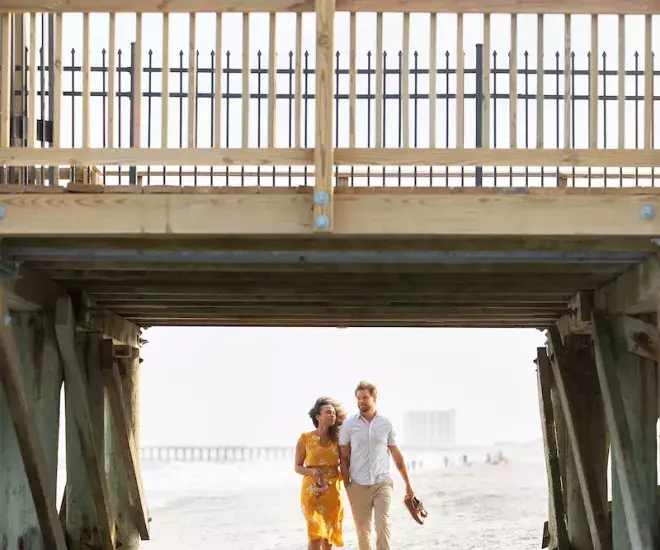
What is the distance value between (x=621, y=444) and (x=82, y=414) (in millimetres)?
5277

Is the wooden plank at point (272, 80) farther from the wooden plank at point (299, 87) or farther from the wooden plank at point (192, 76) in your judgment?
the wooden plank at point (192, 76)

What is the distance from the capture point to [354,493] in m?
12.0

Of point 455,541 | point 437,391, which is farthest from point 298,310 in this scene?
point 437,391

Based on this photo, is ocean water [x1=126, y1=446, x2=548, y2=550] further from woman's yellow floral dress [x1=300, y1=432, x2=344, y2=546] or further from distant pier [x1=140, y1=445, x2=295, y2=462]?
woman's yellow floral dress [x1=300, y1=432, x2=344, y2=546]

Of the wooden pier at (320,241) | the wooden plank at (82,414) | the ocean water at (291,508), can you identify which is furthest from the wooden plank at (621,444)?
the ocean water at (291,508)

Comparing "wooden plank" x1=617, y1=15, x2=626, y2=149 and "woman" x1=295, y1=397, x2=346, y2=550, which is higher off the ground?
"wooden plank" x1=617, y1=15, x2=626, y2=149

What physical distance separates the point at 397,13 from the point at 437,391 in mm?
78818

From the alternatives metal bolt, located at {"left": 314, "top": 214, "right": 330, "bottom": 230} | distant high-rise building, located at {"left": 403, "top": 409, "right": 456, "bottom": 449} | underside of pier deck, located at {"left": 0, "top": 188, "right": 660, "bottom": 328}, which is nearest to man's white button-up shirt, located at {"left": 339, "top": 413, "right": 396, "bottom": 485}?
underside of pier deck, located at {"left": 0, "top": 188, "right": 660, "bottom": 328}

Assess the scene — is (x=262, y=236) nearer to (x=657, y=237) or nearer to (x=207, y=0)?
(x=207, y=0)

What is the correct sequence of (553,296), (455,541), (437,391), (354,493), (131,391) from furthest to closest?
(437,391), (455,541), (131,391), (553,296), (354,493)

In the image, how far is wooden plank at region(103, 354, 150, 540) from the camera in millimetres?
15945

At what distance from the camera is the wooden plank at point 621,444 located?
11.7 metres

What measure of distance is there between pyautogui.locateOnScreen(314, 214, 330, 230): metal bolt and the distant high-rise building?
73.8 metres

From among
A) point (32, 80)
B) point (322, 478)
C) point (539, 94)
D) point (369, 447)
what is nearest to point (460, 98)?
point (539, 94)
